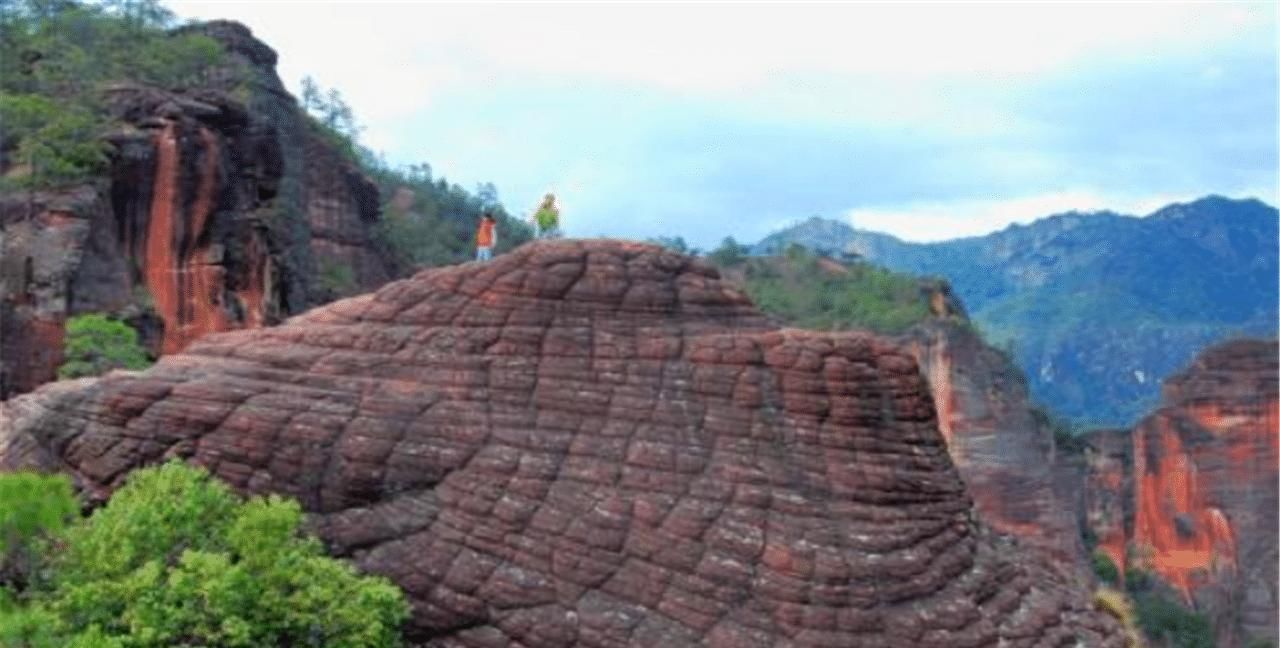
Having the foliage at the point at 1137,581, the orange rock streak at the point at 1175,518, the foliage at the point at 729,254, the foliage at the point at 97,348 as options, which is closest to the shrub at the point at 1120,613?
the foliage at the point at 97,348

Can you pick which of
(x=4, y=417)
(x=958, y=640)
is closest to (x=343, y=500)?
(x=4, y=417)

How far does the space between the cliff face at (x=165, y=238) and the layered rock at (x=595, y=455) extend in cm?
1536

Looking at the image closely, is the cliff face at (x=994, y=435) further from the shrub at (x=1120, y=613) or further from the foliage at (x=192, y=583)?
the foliage at (x=192, y=583)

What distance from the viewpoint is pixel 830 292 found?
268 feet

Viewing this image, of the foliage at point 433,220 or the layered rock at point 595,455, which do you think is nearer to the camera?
the layered rock at point 595,455

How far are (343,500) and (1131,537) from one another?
5730cm

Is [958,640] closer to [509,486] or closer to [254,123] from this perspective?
[509,486]

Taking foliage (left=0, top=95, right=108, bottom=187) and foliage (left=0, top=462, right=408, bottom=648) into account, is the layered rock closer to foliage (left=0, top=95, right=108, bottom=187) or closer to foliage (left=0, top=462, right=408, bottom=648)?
foliage (left=0, top=462, right=408, bottom=648)

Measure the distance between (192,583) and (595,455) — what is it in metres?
3.37

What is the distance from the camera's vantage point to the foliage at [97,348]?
25.8 meters

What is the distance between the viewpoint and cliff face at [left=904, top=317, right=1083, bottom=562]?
4994 centimetres

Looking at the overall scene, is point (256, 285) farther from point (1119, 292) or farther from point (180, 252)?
point (1119, 292)

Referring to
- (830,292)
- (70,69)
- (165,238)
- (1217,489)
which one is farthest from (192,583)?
(830,292)

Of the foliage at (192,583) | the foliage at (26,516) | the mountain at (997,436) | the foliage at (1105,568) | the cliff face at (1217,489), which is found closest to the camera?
the foliage at (192,583)
